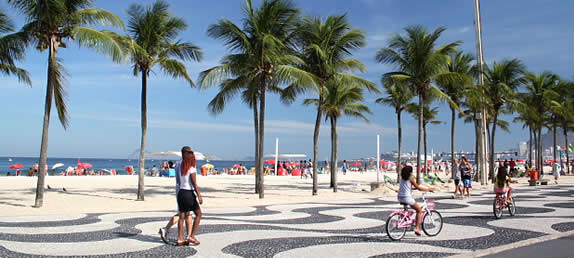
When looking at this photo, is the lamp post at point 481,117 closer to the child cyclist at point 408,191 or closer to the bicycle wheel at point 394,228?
the child cyclist at point 408,191

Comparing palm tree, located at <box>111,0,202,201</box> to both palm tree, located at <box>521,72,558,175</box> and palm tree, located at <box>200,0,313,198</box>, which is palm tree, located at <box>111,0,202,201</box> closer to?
palm tree, located at <box>200,0,313,198</box>

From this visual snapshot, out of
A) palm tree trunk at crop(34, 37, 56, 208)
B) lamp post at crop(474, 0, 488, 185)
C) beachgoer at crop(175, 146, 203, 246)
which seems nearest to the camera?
beachgoer at crop(175, 146, 203, 246)

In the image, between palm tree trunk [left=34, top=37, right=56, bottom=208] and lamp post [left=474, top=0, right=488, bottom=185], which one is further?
lamp post [left=474, top=0, right=488, bottom=185]

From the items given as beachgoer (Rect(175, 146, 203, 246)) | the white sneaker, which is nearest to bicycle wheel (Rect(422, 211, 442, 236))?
beachgoer (Rect(175, 146, 203, 246))

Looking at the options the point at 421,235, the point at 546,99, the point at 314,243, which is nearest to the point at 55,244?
the point at 314,243

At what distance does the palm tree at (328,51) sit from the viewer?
18.4 meters

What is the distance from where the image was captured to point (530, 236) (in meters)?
7.82

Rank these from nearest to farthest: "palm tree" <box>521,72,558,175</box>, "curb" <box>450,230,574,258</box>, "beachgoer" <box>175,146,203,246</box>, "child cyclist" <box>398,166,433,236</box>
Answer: "curb" <box>450,230,574,258</box>, "beachgoer" <box>175,146,203,246</box>, "child cyclist" <box>398,166,433,236</box>, "palm tree" <box>521,72,558,175</box>

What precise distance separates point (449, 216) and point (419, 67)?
12.8 metres

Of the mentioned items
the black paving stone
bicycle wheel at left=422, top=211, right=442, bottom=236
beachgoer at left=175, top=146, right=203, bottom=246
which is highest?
beachgoer at left=175, top=146, right=203, bottom=246

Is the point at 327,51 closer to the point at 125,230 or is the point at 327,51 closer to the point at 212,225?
the point at 212,225

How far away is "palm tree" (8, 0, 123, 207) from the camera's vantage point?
1248 centimetres

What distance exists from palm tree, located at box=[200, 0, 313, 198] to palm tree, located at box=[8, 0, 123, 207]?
428 centimetres

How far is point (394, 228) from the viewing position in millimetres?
7414
